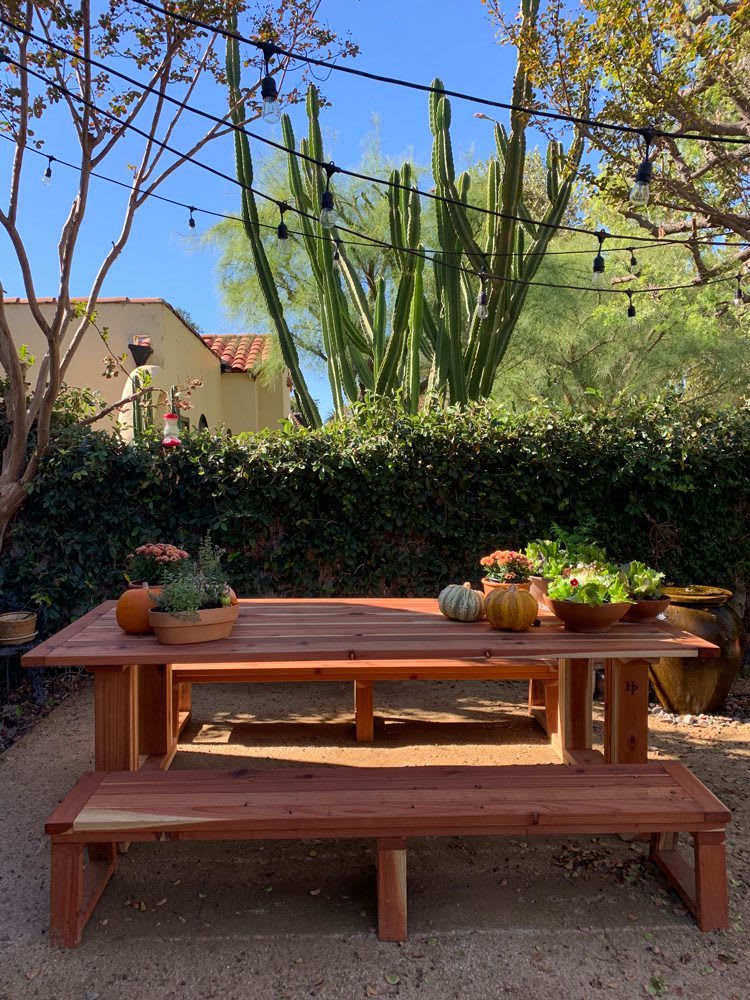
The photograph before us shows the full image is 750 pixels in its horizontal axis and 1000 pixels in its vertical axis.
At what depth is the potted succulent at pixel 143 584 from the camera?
2.74 m

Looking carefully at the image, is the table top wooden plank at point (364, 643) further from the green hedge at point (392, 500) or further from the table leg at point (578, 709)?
the green hedge at point (392, 500)

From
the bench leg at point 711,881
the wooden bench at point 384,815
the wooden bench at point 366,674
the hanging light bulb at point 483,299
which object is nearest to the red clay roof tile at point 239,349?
the hanging light bulb at point 483,299

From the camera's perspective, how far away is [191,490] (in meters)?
4.96

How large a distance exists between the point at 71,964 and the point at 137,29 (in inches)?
238

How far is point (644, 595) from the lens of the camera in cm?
296

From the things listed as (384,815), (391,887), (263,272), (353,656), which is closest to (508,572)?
(353,656)

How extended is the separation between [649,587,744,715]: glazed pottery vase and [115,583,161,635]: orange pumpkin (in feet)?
10.6

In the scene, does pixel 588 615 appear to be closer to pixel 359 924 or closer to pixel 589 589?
pixel 589 589

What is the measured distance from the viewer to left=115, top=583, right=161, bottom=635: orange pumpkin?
8.99ft

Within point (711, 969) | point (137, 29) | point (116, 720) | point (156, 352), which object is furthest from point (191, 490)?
point (156, 352)

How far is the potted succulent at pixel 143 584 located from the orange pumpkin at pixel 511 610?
4.53ft

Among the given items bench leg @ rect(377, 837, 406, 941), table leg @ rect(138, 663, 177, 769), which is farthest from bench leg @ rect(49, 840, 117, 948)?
table leg @ rect(138, 663, 177, 769)

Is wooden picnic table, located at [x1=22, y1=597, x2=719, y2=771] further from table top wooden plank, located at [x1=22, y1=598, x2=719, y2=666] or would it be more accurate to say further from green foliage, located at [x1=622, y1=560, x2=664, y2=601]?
green foliage, located at [x1=622, y1=560, x2=664, y2=601]

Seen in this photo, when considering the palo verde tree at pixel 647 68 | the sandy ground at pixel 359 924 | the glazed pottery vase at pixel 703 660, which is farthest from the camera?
the palo verde tree at pixel 647 68
